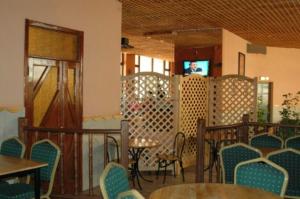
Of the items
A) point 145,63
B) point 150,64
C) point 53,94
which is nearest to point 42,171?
point 53,94

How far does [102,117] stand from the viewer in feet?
18.5

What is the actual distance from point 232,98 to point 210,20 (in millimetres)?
1625

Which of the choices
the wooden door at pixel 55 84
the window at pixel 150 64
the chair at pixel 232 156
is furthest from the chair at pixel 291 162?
the window at pixel 150 64

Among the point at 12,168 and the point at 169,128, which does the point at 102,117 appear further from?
the point at 12,168

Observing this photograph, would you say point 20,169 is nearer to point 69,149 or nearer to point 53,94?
point 53,94

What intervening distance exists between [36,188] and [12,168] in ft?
1.04

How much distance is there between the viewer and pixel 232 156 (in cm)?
381

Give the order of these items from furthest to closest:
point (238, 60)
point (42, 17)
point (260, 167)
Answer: point (238, 60)
point (42, 17)
point (260, 167)

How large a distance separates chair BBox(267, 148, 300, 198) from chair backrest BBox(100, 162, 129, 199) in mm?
1680

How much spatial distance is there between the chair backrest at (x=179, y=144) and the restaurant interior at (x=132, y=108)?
34 millimetres

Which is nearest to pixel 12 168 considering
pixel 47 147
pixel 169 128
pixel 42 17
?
pixel 47 147

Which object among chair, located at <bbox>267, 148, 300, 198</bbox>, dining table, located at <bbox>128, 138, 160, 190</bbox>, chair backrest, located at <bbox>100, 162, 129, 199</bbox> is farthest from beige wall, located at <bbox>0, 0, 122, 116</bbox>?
chair, located at <bbox>267, 148, 300, 198</bbox>

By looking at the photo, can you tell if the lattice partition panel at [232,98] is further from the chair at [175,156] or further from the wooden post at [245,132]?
the wooden post at [245,132]

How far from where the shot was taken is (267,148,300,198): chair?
3.55 meters
